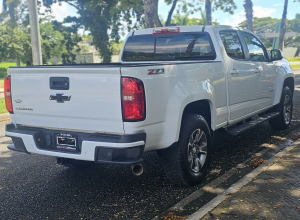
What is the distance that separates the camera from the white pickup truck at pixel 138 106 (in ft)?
11.8

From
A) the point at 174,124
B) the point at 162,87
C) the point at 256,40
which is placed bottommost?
the point at 174,124

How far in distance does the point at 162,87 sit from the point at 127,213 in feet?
4.42

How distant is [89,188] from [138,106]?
1.52 m

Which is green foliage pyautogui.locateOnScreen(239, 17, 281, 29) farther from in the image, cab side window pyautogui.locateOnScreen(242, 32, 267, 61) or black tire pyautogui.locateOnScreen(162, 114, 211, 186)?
black tire pyautogui.locateOnScreen(162, 114, 211, 186)

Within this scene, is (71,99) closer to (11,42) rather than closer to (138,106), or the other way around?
(138,106)

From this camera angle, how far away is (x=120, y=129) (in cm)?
362

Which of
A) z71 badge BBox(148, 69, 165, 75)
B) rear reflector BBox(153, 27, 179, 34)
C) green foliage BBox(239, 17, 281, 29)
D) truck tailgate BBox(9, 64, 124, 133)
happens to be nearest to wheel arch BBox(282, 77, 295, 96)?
rear reflector BBox(153, 27, 179, 34)

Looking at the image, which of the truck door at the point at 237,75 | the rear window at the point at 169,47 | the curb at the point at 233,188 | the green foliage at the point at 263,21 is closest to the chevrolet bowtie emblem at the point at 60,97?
the curb at the point at 233,188

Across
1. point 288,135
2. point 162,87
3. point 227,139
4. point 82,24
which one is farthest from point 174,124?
point 82,24

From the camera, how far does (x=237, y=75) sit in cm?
536

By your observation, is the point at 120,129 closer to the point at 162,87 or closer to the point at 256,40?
Result: the point at 162,87

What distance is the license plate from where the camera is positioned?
3900mm

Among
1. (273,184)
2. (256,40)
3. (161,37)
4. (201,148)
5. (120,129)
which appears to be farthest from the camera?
(256,40)

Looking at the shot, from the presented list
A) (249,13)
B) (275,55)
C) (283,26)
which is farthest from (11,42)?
(275,55)
